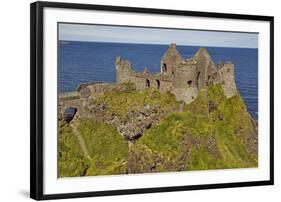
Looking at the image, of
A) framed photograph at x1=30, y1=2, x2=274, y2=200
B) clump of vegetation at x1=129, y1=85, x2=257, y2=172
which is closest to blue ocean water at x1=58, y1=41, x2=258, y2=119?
framed photograph at x1=30, y1=2, x2=274, y2=200

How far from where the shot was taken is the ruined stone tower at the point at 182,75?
12.0ft

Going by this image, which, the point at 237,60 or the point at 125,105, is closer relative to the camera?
the point at 125,105

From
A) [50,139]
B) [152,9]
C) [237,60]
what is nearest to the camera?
[50,139]

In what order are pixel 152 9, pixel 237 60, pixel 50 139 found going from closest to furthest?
pixel 50 139
pixel 152 9
pixel 237 60

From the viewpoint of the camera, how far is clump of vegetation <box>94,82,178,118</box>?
3.61 meters

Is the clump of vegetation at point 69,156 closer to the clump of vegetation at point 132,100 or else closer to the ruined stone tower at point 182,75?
the clump of vegetation at point 132,100

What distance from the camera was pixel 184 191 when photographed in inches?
148

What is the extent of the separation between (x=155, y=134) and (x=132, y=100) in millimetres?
199

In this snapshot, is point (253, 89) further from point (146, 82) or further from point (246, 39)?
point (146, 82)

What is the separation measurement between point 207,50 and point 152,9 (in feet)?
1.24

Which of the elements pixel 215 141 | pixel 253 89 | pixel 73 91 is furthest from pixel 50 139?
pixel 253 89

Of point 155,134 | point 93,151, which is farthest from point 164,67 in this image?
point 93,151

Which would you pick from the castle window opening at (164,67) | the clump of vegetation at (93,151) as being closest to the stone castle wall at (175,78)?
the castle window opening at (164,67)

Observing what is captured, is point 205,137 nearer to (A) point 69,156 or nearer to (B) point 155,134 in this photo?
(B) point 155,134
